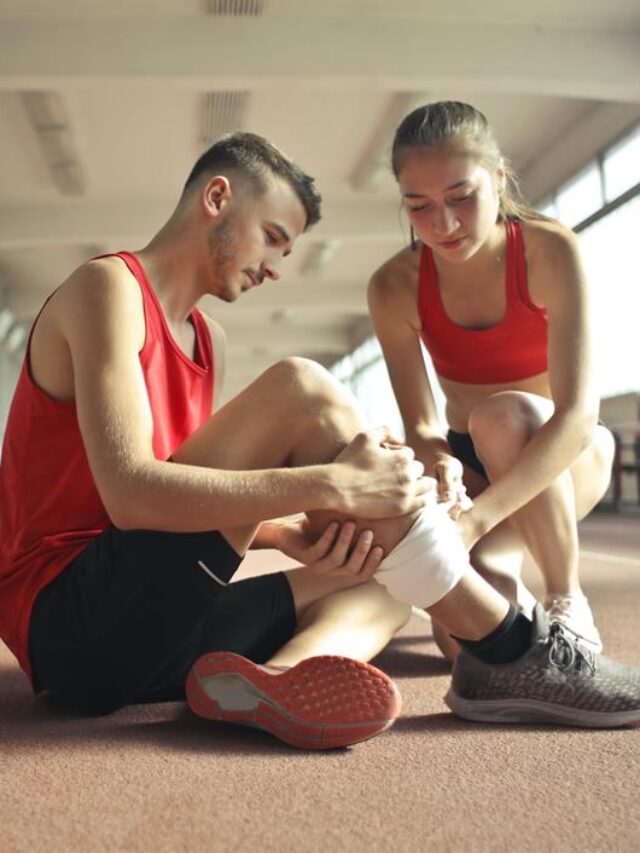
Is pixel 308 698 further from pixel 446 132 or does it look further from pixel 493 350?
pixel 446 132

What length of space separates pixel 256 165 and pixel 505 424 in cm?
65

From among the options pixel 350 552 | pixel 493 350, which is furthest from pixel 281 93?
pixel 350 552

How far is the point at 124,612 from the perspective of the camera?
4.51 feet

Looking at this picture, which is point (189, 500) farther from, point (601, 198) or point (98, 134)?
point (601, 198)

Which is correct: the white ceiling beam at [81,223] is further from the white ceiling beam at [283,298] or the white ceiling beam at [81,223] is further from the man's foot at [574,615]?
the man's foot at [574,615]

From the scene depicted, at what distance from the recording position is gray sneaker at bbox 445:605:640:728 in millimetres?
1446

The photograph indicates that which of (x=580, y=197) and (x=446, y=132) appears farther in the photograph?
(x=580, y=197)

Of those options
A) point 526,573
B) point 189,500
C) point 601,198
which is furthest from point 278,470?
point 601,198

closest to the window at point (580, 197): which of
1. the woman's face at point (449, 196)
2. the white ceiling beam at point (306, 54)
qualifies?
the white ceiling beam at point (306, 54)

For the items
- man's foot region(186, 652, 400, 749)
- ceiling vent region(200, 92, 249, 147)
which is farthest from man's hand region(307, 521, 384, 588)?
ceiling vent region(200, 92, 249, 147)

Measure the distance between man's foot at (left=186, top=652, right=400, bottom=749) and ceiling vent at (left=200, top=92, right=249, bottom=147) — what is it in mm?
6210

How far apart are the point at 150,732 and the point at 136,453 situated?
46cm

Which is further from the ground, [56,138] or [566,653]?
[56,138]

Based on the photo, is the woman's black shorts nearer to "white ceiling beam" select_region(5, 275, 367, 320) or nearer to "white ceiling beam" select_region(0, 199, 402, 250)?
"white ceiling beam" select_region(0, 199, 402, 250)
